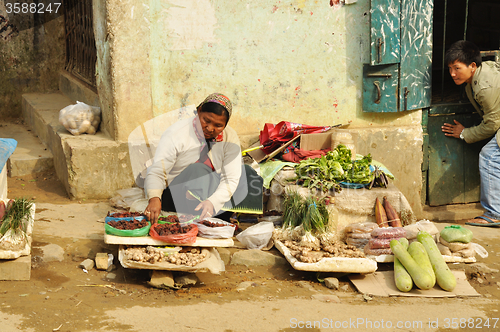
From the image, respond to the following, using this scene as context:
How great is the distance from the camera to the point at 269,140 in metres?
5.41

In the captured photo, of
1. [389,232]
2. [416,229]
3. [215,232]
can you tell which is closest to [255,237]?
[215,232]

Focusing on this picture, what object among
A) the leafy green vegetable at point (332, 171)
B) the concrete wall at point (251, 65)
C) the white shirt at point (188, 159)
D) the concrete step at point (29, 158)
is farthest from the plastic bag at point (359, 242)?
the concrete step at point (29, 158)

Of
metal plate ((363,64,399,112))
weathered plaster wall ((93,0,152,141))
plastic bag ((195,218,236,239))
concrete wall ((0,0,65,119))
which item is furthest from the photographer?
concrete wall ((0,0,65,119))

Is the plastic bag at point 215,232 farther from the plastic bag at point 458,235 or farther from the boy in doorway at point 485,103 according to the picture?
the boy in doorway at point 485,103

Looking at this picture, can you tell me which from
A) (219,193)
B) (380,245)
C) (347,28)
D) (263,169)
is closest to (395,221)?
(380,245)

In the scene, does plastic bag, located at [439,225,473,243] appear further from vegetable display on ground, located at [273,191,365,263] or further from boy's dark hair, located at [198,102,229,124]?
boy's dark hair, located at [198,102,229,124]

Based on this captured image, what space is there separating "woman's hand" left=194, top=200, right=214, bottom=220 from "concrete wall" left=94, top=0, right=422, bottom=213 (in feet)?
4.58

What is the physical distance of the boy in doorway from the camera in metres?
5.44

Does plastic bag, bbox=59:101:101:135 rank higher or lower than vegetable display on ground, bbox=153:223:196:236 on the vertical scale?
higher

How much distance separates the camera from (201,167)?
4.52 metres

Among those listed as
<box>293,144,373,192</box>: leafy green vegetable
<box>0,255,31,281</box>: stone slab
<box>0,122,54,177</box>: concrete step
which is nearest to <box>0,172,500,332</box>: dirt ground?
<box>0,255,31,281</box>: stone slab

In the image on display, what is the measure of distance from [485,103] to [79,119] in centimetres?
423

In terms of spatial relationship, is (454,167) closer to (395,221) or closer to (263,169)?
(395,221)

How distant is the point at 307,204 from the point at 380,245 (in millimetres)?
721
